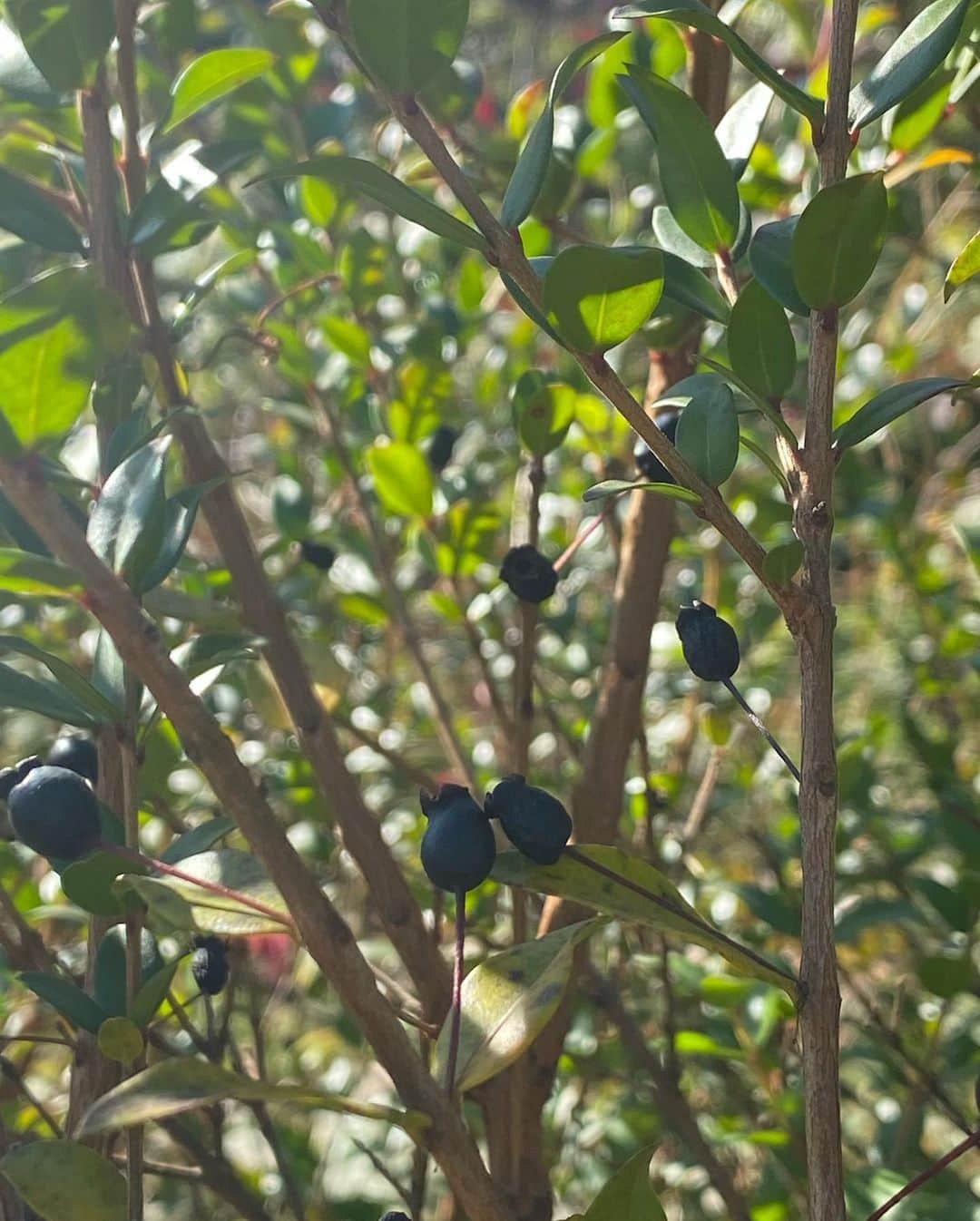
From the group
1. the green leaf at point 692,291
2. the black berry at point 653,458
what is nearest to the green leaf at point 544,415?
the black berry at point 653,458

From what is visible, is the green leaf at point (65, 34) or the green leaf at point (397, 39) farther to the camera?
the green leaf at point (65, 34)

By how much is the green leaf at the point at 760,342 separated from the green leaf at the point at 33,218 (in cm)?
36

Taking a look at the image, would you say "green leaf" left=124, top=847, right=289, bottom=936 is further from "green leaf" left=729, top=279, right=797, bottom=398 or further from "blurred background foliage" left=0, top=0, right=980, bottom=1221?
"green leaf" left=729, top=279, right=797, bottom=398

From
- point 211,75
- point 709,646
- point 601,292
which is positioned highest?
point 211,75

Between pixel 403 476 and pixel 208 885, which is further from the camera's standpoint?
pixel 403 476

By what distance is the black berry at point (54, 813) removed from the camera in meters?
0.49

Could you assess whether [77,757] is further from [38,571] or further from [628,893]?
[628,893]

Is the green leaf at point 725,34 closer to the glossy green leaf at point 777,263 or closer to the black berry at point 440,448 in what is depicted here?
the glossy green leaf at point 777,263

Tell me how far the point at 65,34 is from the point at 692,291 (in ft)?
1.09

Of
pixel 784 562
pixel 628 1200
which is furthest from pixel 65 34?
pixel 628 1200

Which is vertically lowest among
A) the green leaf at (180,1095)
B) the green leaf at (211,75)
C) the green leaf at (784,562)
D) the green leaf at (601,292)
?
the green leaf at (180,1095)

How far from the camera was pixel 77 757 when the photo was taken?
24.3 inches

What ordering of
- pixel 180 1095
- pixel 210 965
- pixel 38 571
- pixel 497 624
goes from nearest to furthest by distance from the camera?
pixel 180 1095, pixel 38 571, pixel 210 965, pixel 497 624

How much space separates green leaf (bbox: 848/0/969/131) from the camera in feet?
1.63
